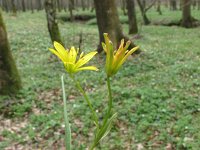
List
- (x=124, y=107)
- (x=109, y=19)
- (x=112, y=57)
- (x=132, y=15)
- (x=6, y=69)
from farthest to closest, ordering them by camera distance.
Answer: (x=132, y=15) → (x=109, y=19) → (x=6, y=69) → (x=124, y=107) → (x=112, y=57)

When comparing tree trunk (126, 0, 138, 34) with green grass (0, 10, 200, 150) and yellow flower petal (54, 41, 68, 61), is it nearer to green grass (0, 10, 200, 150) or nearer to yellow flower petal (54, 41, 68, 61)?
green grass (0, 10, 200, 150)

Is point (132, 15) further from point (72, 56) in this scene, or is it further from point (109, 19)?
point (72, 56)

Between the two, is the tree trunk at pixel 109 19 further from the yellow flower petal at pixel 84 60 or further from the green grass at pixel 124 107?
the yellow flower petal at pixel 84 60

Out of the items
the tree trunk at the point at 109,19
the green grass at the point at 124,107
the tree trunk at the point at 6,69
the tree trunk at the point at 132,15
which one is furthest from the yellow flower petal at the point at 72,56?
the tree trunk at the point at 132,15

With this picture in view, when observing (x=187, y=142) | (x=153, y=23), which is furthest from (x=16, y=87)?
(x=153, y=23)

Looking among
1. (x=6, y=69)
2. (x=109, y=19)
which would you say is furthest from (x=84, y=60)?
(x=109, y=19)

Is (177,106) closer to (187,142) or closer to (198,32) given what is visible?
(187,142)

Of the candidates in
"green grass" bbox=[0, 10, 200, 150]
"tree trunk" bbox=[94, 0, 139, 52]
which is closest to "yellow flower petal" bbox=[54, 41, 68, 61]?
"green grass" bbox=[0, 10, 200, 150]

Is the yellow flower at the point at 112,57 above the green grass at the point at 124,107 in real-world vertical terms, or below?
above

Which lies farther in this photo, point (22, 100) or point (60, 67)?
point (60, 67)
